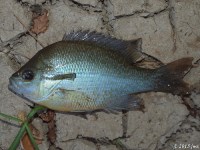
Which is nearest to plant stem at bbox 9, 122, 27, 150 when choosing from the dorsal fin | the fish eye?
the fish eye

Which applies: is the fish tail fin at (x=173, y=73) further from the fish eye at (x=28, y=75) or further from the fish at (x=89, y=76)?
the fish eye at (x=28, y=75)

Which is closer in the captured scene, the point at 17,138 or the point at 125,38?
the point at 17,138

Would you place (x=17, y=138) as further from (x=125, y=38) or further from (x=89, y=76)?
(x=125, y=38)

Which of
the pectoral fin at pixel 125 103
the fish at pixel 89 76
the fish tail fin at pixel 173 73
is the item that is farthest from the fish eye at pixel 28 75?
the fish tail fin at pixel 173 73

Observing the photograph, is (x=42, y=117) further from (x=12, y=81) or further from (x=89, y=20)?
(x=89, y=20)

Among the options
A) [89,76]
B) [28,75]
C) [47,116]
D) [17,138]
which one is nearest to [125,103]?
[89,76]

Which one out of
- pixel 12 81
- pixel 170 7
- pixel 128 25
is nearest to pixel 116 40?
pixel 128 25
